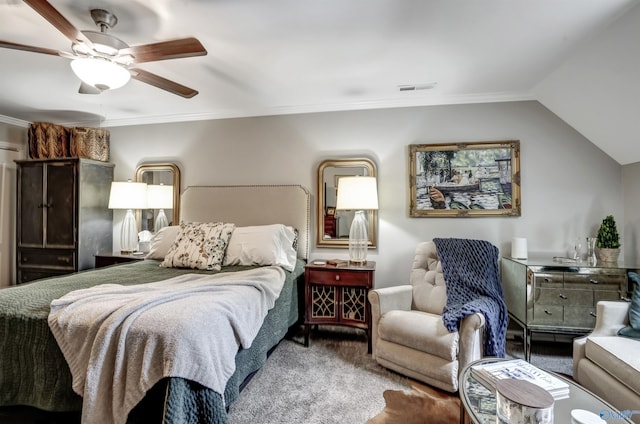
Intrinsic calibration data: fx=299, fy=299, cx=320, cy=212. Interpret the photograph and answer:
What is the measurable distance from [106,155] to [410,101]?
12.3ft

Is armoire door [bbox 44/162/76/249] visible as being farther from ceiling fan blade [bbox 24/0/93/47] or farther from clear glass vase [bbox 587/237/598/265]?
clear glass vase [bbox 587/237/598/265]

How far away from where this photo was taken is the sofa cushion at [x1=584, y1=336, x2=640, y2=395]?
4.99 ft

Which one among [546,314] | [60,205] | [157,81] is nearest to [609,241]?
[546,314]

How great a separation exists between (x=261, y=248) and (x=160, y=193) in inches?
67.8

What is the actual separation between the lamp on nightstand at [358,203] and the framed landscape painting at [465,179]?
53 cm

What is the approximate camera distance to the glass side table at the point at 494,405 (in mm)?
1160

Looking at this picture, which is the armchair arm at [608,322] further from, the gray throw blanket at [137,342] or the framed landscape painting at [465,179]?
the gray throw blanket at [137,342]

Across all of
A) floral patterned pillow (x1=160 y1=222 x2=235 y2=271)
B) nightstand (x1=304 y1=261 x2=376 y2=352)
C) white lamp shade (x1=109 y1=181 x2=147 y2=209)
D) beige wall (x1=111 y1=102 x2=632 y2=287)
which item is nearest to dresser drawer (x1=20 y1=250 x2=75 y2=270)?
beige wall (x1=111 y1=102 x2=632 y2=287)

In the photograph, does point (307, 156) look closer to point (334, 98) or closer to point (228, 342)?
→ point (334, 98)

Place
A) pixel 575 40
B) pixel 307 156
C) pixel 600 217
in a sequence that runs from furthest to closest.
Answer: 1. pixel 307 156
2. pixel 600 217
3. pixel 575 40

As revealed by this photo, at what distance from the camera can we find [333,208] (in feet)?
10.8

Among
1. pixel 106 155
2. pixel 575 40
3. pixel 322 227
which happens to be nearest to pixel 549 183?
pixel 575 40

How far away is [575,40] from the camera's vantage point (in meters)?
2.08

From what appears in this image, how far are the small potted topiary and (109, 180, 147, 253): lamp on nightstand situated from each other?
4.59 m
